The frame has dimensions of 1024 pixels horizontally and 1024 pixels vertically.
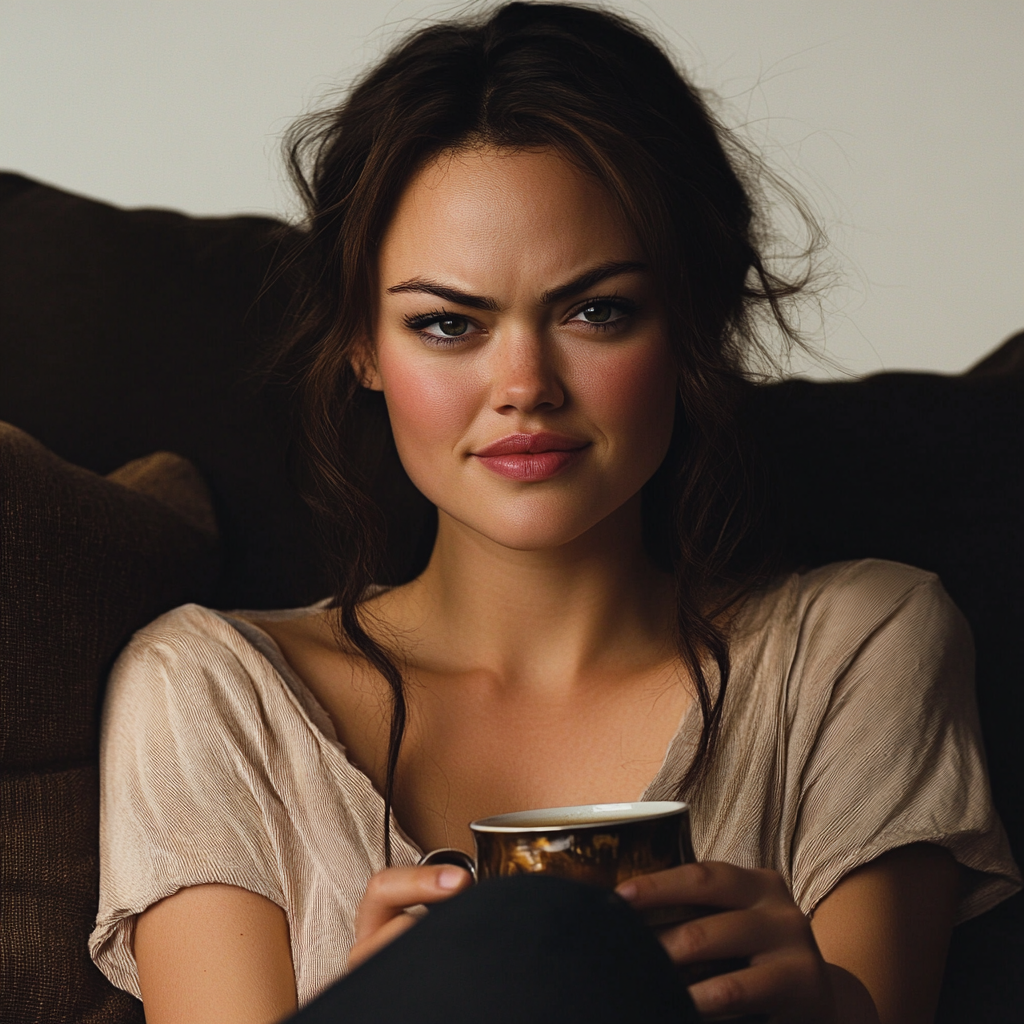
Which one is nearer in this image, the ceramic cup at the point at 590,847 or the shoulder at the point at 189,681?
the ceramic cup at the point at 590,847

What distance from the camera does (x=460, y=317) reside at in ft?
4.24

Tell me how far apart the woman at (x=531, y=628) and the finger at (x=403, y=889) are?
0.35 metres

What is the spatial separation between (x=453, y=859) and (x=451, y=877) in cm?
5

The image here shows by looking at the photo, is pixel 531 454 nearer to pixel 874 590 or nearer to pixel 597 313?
pixel 597 313

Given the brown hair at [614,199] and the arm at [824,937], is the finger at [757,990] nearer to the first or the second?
the arm at [824,937]

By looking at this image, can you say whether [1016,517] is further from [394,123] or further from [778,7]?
[778,7]

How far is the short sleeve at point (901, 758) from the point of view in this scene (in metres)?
1.29

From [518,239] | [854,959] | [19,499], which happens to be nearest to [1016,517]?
[854,959]

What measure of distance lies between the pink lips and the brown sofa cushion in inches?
15.7

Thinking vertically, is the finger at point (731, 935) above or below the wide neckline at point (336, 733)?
above

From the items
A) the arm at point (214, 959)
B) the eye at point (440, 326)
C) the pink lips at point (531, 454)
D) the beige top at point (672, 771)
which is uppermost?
the eye at point (440, 326)

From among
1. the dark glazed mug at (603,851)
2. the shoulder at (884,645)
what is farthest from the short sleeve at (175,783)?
the shoulder at (884,645)

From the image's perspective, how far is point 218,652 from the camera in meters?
1.35

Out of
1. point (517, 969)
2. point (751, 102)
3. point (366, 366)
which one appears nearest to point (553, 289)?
point (366, 366)
